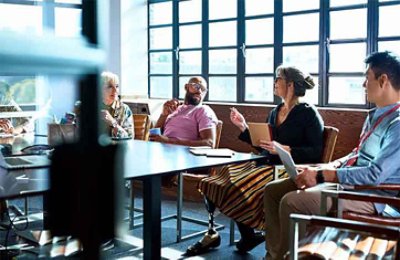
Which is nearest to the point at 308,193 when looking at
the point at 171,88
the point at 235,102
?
the point at 235,102

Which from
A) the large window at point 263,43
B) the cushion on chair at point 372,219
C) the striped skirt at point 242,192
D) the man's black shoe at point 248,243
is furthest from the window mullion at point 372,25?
the cushion on chair at point 372,219

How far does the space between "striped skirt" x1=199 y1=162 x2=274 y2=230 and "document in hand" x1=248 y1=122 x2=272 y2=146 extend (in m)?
0.23

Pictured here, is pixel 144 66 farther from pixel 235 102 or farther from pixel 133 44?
pixel 235 102

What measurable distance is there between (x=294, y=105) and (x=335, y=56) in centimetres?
168

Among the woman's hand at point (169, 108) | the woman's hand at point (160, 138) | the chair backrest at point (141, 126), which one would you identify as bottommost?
the woman's hand at point (160, 138)

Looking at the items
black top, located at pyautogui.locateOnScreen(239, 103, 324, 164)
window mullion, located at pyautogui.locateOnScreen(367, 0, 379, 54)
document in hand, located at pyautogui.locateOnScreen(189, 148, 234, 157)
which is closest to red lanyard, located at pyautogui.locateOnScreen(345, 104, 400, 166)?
black top, located at pyautogui.locateOnScreen(239, 103, 324, 164)

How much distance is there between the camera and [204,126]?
3990 mm

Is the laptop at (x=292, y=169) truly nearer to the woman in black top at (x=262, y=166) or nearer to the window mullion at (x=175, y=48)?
the woman in black top at (x=262, y=166)

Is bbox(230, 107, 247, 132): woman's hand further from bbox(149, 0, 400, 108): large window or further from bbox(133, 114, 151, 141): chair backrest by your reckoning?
bbox(149, 0, 400, 108): large window

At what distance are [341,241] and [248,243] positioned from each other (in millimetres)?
1371

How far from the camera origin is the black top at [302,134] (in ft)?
10.7

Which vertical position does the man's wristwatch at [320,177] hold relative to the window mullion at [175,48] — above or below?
below

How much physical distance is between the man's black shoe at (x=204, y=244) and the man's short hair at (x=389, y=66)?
159 cm

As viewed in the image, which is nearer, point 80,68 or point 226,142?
point 80,68
